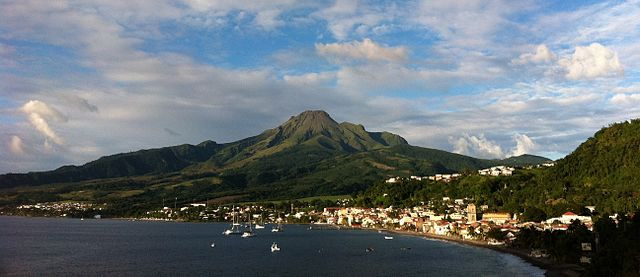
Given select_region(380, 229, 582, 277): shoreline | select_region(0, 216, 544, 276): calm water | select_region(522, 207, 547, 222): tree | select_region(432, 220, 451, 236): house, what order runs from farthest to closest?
select_region(432, 220, 451, 236): house < select_region(522, 207, 547, 222): tree < select_region(0, 216, 544, 276): calm water < select_region(380, 229, 582, 277): shoreline

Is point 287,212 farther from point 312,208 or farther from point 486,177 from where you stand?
point 486,177

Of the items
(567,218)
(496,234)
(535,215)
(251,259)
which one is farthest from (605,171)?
(251,259)

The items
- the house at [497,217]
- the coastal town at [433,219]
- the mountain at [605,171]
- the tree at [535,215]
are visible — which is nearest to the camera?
the coastal town at [433,219]

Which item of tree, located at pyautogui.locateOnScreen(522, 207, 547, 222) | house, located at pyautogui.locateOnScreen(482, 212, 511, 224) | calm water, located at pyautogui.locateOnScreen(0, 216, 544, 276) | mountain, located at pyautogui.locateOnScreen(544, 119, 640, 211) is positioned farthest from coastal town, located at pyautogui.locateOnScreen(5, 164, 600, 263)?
calm water, located at pyautogui.locateOnScreen(0, 216, 544, 276)

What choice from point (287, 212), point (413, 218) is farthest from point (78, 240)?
point (287, 212)

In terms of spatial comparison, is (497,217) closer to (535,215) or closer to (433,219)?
(535,215)

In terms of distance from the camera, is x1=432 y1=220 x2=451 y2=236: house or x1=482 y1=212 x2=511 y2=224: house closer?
x1=482 y1=212 x2=511 y2=224: house

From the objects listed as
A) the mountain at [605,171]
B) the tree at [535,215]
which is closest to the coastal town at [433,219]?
the tree at [535,215]

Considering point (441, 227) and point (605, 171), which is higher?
point (605, 171)

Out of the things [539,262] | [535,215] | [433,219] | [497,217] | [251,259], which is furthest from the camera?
[433,219]

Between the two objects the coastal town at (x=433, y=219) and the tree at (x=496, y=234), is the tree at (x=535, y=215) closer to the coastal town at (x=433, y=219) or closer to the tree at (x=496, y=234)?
the coastal town at (x=433, y=219)

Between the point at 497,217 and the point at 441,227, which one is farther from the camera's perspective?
the point at 441,227

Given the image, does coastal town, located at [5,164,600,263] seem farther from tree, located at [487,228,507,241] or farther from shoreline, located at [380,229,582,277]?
shoreline, located at [380,229,582,277]
